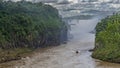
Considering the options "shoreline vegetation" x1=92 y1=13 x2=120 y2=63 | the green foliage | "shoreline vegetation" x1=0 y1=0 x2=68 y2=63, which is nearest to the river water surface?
"shoreline vegetation" x1=92 y1=13 x2=120 y2=63

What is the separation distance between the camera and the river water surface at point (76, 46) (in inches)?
1561

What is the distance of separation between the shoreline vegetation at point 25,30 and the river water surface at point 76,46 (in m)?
1.46

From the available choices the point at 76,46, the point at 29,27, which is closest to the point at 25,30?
the point at 29,27

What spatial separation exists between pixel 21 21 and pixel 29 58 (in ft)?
27.7

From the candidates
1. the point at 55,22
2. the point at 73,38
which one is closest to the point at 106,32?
the point at 55,22

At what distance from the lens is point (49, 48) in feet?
178

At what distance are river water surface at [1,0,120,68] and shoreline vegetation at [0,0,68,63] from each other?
146cm

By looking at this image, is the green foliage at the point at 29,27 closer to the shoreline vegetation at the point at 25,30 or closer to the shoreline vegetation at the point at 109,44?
the shoreline vegetation at the point at 25,30

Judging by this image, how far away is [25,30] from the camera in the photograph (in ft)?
166

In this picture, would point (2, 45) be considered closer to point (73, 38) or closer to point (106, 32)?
point (106, 32)

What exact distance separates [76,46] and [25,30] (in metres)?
9.37

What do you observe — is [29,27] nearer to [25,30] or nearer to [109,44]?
[25,30]

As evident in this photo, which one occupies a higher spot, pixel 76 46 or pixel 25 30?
pixel 25 30

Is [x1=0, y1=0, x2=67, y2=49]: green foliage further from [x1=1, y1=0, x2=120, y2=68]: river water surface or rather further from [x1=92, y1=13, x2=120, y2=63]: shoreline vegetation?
[x1=92, y1=13, x2=120, y2=63]: shoreline vegetation
